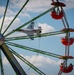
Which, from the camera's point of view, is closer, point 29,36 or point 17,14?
point 17,14

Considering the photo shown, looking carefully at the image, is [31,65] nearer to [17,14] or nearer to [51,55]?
[51,55]

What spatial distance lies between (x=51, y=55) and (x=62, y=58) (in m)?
1.01

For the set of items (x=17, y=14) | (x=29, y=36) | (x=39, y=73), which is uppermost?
(x=17, y=14)

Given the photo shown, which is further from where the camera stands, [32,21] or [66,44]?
[66,44]

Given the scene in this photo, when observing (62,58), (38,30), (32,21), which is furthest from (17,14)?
(62,58)

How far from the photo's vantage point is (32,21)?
20391 mm

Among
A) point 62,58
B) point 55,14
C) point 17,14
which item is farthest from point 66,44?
point 17,14

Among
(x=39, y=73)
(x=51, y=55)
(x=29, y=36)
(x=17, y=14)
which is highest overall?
(x=17, y=14)

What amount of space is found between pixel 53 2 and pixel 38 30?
291cm

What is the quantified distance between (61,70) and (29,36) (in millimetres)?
4234

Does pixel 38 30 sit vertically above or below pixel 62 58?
above

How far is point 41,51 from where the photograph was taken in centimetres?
2103

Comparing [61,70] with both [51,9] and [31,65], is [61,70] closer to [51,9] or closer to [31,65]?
[31,65]

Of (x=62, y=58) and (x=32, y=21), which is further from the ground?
(x=32, y=21)
